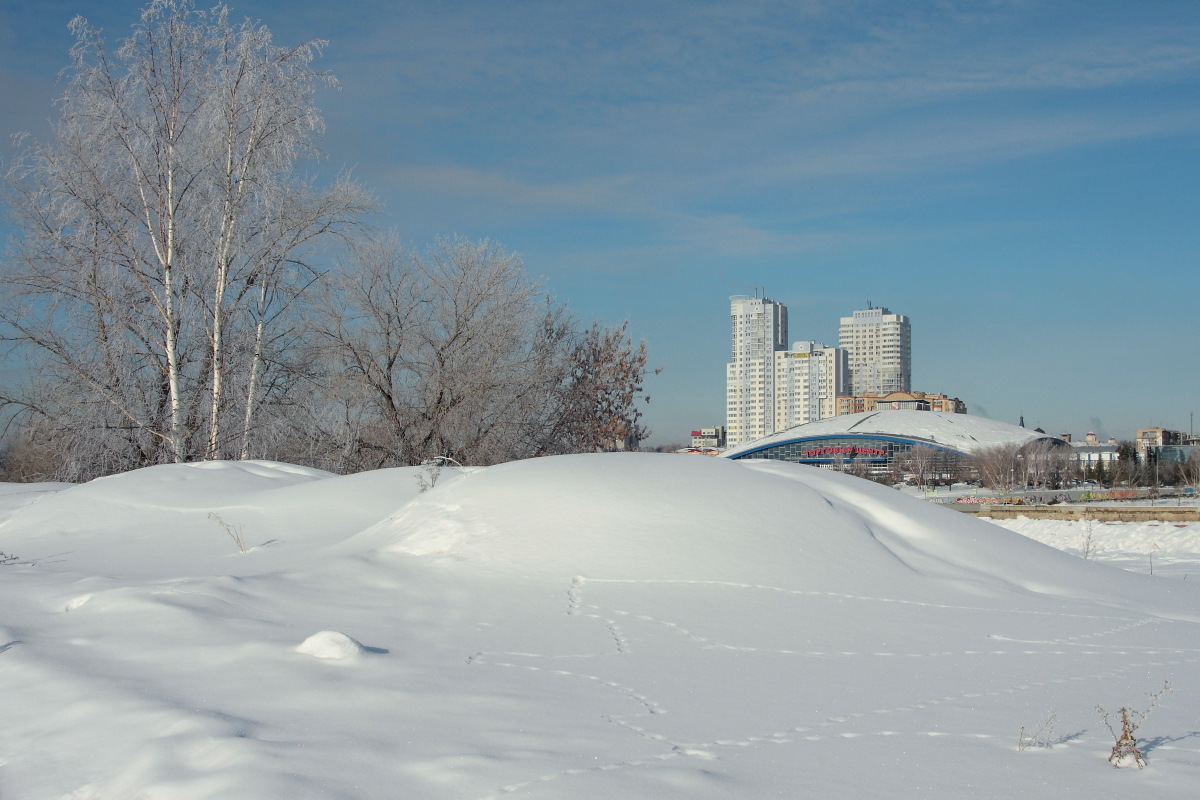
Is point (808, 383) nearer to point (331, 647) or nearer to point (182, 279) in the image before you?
point (182, 279)

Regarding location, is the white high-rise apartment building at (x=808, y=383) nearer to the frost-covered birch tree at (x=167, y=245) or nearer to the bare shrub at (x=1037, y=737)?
the frost-covered birch tree at (x=167, y=245)

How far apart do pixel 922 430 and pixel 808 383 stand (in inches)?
2393

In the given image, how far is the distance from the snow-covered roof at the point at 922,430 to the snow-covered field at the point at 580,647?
7479 cm

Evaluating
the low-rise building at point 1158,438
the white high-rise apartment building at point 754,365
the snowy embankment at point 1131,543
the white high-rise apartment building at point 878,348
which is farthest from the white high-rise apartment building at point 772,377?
the snowy embankment at point 1131,543

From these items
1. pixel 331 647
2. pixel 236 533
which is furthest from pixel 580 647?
pixel 236 533

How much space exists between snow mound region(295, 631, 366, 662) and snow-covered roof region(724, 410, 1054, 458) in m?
78.5

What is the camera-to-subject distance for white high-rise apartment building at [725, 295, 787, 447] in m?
146

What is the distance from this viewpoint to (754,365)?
14662 centimetres

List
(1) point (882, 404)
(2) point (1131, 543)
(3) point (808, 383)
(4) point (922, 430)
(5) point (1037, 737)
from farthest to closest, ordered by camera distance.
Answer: (3) point (808, 383)
(1) point (882, 404)
(4) point (922, 430)
(2) point (1131, 543)
(5) point (1037, 737)

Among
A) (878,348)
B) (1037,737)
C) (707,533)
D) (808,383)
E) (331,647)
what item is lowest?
(1037,737)

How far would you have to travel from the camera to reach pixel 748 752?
324 centimetres

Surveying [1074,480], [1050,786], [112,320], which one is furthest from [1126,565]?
[1074,480]

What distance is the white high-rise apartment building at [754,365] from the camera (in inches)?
5733

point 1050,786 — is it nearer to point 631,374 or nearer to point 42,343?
point 42,343
